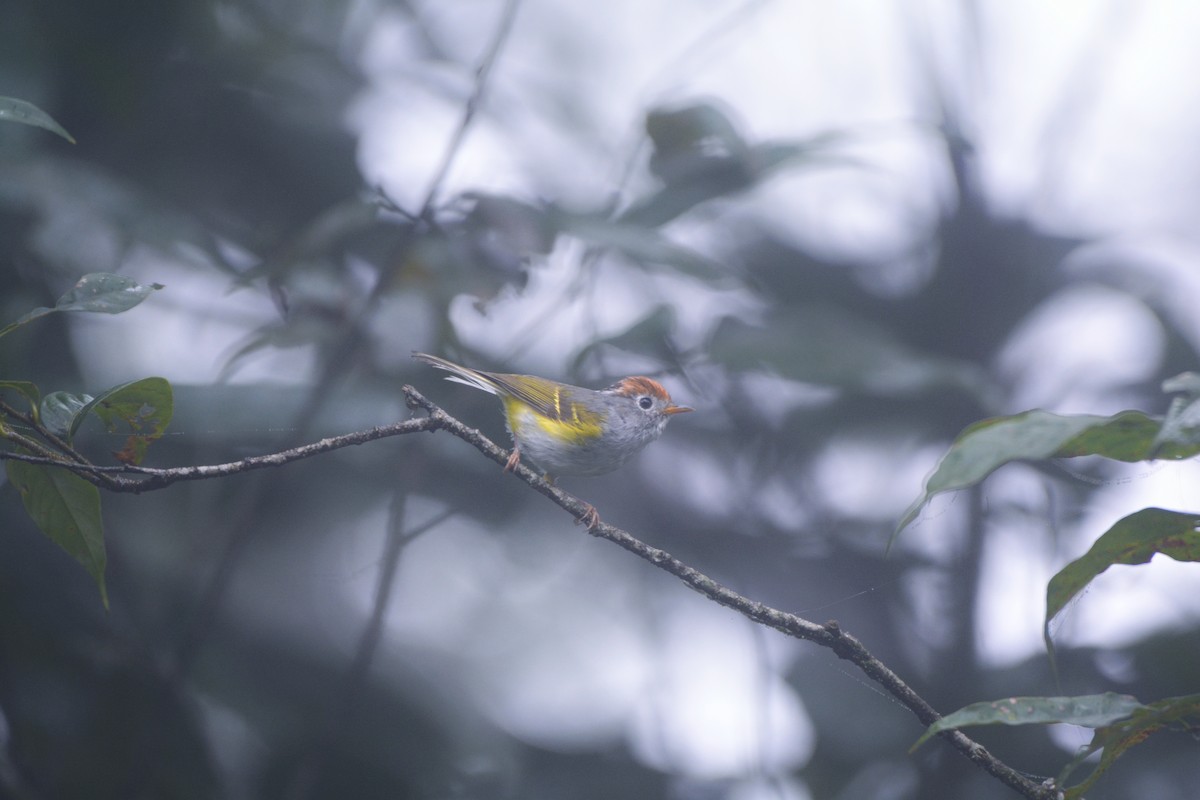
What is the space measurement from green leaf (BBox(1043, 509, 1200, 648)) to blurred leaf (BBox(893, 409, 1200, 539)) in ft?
0.18

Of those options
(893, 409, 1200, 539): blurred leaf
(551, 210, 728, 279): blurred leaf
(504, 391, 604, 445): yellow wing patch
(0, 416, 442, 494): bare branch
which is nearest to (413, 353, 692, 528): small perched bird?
(504, 391, 604, 445): yellow wing patch

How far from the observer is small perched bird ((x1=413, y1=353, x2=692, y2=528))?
0.95 meters

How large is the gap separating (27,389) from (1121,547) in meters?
0.75

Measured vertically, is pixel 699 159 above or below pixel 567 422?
above

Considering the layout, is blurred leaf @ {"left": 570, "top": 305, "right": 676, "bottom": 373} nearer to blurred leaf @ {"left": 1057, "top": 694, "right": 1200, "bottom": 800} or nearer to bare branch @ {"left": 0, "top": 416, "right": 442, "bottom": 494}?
bare branch @ {"left": 0, "top": 416, "right": 442, "bottom": 494}

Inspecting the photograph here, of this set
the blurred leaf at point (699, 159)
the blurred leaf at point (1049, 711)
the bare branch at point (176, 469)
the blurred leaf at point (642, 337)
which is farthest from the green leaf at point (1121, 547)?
the blurred leaf at point (699, 159)

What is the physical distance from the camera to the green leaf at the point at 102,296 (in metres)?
0.53

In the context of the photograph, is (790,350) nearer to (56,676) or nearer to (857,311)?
(857,311)

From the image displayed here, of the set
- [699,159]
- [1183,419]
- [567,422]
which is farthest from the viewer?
[699,159]

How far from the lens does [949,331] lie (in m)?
1.39

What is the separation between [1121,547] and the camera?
0.54 metres

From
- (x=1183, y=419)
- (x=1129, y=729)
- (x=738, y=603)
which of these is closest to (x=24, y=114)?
(x=738, y=603)

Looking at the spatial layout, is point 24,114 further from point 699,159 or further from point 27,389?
point 699,159

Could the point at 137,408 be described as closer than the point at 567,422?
Yes
